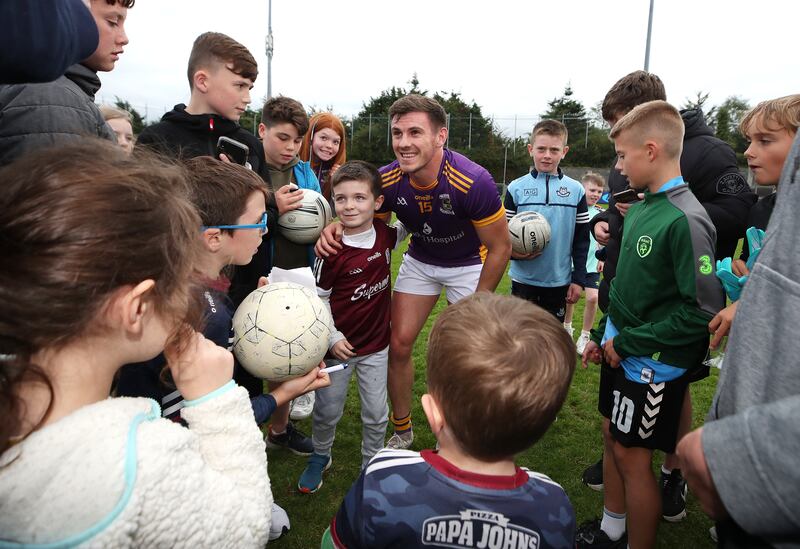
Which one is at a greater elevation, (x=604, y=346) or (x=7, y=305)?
(x=7, y=305)

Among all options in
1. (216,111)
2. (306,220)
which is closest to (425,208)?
(306,220)

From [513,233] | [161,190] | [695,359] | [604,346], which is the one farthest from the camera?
[513,233]

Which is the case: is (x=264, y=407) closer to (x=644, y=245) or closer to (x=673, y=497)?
(x=644, y=245)

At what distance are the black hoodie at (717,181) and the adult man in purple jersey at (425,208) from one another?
4.42 feet

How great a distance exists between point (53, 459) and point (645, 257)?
2.57 metres

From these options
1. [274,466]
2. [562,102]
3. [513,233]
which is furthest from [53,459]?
[562,102]

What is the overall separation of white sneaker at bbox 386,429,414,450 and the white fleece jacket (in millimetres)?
2800

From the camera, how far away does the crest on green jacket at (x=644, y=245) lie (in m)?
2.56

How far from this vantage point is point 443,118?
4.04 m

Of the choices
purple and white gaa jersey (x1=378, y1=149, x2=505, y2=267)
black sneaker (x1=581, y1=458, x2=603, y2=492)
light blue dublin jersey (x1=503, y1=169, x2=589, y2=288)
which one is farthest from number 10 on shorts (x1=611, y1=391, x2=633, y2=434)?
light blue dublin jersey (x1=503, y1=169, x2=589, y2=288)

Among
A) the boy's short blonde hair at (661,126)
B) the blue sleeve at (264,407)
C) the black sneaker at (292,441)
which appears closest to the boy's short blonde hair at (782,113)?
the boy's short blonde hair at (661,126)

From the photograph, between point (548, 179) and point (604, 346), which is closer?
point (604, 346)

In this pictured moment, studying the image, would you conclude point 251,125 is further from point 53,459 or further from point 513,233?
point 53,459

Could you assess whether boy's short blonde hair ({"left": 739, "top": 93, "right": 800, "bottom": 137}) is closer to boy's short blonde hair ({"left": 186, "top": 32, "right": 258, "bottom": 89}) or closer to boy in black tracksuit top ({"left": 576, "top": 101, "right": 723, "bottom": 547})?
boy in black tracksuit top ({"left": 576, "top": 101, "right": 723, "bottom": 547})
